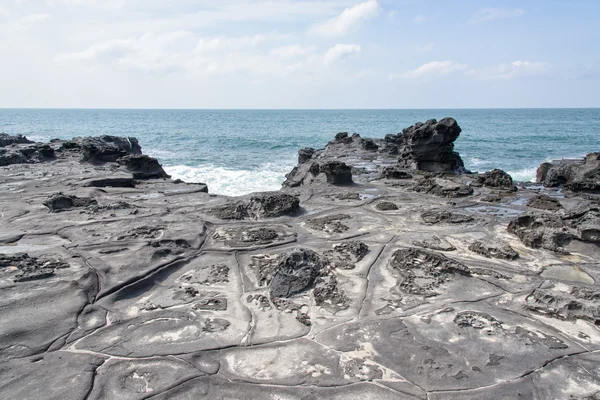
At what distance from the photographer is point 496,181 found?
10.5m

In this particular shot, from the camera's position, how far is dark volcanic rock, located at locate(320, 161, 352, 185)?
35.5 feet

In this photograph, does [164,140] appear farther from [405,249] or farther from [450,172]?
[405,249]

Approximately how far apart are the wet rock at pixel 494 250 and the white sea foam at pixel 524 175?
54.2 ft

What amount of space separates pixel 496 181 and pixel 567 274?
5771 mm

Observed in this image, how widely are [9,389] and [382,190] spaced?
8481 millimetres

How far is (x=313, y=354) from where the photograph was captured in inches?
140

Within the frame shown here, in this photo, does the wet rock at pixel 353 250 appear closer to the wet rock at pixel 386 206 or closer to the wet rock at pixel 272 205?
the wet rock at pixel 272 205

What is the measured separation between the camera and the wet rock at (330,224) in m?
6.93

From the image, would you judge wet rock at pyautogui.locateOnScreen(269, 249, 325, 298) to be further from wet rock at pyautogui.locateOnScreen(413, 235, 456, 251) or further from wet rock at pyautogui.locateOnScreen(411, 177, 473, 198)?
wet rock at pyautogui.locateOnScreen(411, 177, 473, 198)

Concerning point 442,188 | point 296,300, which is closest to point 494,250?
point 296,300

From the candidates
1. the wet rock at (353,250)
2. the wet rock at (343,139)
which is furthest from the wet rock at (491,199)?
the wet rock at (343,139)

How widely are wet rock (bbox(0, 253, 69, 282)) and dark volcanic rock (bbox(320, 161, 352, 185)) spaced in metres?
6.97

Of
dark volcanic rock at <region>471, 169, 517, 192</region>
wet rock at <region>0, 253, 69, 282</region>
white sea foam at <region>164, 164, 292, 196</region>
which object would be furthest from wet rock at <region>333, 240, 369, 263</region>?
white sea foam at <region>164, 164, 292, 196</region>

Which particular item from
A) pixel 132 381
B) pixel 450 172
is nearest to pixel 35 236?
pixel 132 381
